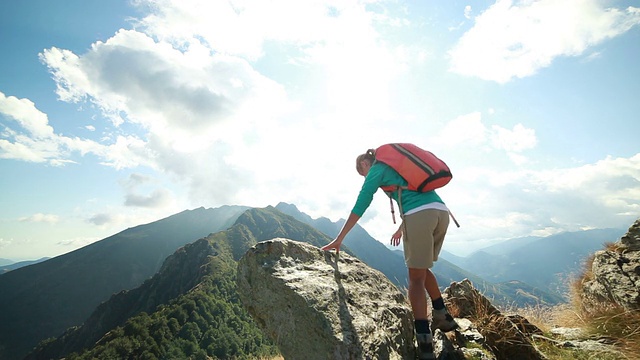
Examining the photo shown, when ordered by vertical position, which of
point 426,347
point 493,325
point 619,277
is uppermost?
point 619,277

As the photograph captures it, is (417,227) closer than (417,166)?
Yes

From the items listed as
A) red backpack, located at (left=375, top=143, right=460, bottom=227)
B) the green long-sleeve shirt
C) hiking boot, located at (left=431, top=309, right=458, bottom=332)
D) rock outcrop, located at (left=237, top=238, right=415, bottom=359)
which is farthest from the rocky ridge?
red backpack, located at (left=375, top=143, right=460, bottom=227)

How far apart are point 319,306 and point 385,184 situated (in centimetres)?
216

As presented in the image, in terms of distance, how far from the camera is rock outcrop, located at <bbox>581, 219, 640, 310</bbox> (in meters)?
6.49

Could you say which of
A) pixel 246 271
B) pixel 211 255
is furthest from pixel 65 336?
pixel 246 271

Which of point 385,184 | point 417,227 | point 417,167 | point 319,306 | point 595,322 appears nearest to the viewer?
point 319,306

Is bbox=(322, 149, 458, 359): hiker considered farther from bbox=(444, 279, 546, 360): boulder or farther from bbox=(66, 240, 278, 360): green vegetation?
bbox=(66, 240, 278, 360): green vegetation

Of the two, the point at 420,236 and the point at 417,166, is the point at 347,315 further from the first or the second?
the point at 417,166

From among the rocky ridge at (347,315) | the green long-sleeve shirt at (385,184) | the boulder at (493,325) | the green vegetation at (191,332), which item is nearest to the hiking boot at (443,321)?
the rocky ridge at (347,315)

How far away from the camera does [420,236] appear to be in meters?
4.59

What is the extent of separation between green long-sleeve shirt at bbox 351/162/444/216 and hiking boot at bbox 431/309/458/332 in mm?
2226

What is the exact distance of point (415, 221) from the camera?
4594 millimetres

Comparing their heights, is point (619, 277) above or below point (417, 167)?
below

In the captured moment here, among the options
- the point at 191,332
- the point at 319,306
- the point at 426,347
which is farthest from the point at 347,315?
the point at 191,332
